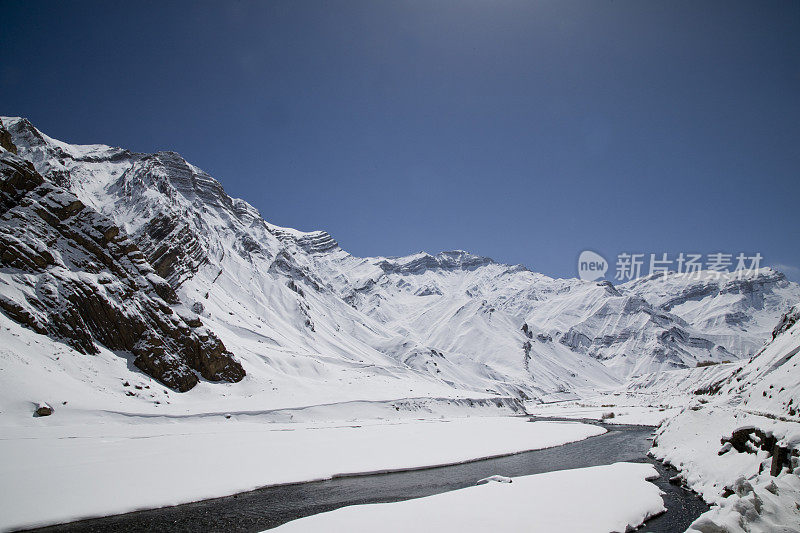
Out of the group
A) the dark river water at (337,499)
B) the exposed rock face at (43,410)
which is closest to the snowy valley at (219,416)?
the exposed rock face at (43,410)

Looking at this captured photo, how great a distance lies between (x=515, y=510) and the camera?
1834 cm

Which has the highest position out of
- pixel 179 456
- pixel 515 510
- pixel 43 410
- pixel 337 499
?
pixel 43 410

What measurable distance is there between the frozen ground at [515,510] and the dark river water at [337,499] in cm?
95

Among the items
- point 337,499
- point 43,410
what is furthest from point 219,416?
point 337,499

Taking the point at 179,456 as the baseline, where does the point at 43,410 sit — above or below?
above

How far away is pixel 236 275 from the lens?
155m

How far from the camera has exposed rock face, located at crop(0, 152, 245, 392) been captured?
48.9 metres

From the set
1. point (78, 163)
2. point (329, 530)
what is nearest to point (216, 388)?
point (329, 530)

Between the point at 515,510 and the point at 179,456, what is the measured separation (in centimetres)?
2184

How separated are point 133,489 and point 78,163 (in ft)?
590

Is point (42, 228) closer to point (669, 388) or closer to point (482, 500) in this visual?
point (482, 500)

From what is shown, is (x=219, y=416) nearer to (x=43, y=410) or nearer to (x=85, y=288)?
(x=43, y=410)

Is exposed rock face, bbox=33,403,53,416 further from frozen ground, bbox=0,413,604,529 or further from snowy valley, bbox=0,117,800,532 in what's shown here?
frozen ground, bbox=0,413,604,529

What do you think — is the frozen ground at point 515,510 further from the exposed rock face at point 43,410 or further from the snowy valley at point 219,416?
the exposed rock face at point 43,410
